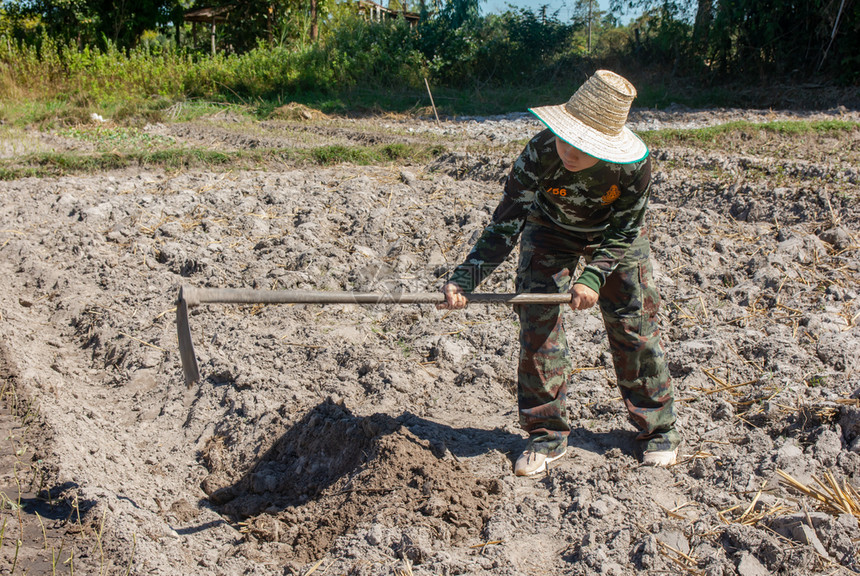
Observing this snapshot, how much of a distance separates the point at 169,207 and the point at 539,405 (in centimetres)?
385

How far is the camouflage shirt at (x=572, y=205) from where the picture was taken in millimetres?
2508

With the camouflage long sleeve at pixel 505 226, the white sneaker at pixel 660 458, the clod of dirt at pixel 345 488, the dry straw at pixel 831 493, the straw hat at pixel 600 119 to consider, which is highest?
the straw hat at pixel 600 119

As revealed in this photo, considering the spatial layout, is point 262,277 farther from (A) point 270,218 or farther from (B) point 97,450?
(B) point 97,450

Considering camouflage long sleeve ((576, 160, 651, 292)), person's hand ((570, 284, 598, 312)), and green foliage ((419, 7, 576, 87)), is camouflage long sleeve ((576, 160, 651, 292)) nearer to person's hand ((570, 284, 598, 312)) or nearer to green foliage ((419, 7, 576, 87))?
person's hand ((570, 284, 598, 312))

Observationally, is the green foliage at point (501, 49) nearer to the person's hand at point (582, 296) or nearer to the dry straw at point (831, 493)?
the person's hand at point (582, 296)

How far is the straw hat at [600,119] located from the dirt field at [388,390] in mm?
1299

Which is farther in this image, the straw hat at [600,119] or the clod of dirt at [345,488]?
the clod of dirt at [345,488]

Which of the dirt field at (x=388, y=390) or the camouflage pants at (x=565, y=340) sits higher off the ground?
the camouflage pants at (x=565, y=340)

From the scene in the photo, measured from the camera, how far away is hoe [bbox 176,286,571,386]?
235 cm

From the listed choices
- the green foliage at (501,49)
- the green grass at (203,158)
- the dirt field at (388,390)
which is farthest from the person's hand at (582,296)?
the green foliage at (501,49)

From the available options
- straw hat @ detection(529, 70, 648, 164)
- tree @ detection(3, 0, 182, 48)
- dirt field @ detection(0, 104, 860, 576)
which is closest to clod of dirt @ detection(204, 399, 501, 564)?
dirt field @ detection(0, 104, 860, 576)

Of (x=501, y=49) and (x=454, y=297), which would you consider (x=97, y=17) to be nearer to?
(x=501, y=49)

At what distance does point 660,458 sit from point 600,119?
142 centimetres

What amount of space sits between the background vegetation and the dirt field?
5821 mm
